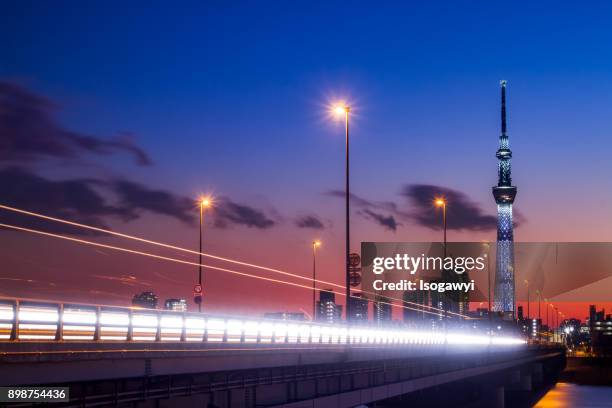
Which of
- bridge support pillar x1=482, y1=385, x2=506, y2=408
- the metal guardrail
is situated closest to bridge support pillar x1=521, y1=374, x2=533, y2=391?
bridge support pillar x1=482, y1=385, x2=506, y2=408

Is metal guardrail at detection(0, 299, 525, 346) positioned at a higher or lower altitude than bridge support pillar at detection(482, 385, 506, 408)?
higher

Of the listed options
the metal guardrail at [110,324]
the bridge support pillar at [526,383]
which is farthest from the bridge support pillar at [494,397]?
the metal guardrail at [110,324]

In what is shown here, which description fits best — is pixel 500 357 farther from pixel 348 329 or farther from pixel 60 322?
pixel 60 322

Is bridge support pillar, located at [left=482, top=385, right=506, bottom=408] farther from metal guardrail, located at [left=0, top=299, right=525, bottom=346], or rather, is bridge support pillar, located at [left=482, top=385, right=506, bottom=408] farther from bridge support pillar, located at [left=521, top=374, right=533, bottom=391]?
metal guardrail, located at [left=0, top=299, right=525, bottom=346]

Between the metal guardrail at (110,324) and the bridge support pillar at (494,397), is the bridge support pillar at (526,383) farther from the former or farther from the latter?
the metal guardrail at (110,324)

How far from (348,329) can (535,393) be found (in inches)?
5506

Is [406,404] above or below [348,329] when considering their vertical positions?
below

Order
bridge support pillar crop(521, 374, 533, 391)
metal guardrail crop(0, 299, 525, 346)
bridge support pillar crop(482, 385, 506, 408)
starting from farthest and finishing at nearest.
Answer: bridge support pillar crop(521, 374, 533, 391)
bridge support pillar crop(482, 385, 506, 408)
metal guardrail crop(0, 299, 525, 346)

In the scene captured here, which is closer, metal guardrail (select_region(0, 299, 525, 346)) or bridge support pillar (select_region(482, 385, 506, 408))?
metal guardrail (select_region(0, 299, 525, 346))

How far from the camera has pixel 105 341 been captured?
26594 millimetres

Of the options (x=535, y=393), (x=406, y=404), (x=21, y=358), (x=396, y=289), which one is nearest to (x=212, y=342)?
(x=21, y=358)

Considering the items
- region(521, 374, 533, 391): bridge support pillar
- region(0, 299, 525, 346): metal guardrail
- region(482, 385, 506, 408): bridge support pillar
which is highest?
region(0, 299, 525, 346): metal guardrail

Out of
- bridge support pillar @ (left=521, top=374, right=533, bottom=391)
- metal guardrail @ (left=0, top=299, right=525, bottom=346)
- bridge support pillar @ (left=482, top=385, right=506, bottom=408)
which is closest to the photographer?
metal guardrail @ (left=0, top=299, right=525, bottom=346)

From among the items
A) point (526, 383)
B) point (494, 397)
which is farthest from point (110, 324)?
point (526, 383)
